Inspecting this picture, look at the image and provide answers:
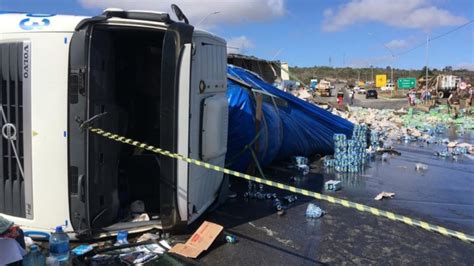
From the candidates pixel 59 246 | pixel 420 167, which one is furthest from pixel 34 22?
pixel 420 167

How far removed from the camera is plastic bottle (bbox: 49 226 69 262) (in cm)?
405

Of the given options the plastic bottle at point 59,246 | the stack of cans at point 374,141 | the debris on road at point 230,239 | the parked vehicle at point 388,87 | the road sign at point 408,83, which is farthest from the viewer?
the parked vehicle at point 388,87

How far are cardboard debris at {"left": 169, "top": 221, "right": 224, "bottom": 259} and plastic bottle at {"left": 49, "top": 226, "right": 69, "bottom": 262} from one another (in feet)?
3.37

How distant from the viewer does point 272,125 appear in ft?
27.7

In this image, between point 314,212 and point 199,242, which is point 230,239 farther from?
point 314,212

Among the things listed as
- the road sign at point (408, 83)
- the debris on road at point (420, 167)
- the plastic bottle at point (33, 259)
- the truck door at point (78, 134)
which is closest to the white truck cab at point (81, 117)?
the truck door at point (78, 134)

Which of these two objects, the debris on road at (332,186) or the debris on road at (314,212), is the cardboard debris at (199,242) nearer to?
the debris on road at (314,212)

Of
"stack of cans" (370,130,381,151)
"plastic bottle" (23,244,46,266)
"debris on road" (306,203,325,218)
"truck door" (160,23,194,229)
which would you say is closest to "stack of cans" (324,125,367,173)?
"stack of cans" (370,130,381,151)

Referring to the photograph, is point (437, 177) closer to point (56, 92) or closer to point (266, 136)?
point (266, 136)

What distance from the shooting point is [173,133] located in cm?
468

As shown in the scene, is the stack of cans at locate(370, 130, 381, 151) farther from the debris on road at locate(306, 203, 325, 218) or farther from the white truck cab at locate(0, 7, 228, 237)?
the white truck cab at locate(0, 7, 228, 237)

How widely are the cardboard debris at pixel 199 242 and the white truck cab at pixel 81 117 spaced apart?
279 millimetres

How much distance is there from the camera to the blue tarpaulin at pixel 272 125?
763cm

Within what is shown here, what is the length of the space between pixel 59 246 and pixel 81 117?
128 centimetres
